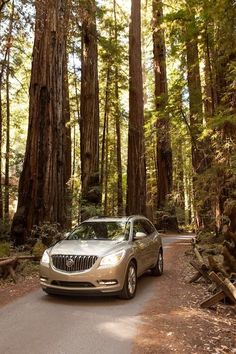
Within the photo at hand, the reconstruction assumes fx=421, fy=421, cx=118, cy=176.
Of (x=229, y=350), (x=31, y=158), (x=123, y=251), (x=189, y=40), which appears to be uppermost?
(x=189, y=40)

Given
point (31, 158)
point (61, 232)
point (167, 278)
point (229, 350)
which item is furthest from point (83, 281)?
point (31, 158)

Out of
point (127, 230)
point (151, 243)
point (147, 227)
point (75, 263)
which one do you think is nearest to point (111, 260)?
point (75, 263)

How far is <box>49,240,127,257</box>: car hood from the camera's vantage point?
799 cm

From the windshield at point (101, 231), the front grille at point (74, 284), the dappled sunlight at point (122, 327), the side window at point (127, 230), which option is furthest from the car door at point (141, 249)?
the dappled sunlight at point (122, 327)

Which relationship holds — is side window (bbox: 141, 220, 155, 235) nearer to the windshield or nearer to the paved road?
the windshield

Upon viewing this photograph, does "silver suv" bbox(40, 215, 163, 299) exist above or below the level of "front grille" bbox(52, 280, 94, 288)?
above

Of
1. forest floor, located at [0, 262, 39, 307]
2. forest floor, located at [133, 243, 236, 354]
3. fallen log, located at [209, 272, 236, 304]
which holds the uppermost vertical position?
fallen log, located at [209, 272, 236, 304]

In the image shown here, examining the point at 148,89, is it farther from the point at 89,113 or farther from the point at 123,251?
the point at 123,251

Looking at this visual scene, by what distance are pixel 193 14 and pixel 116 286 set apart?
40.6 ft

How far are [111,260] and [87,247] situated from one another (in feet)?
2.08

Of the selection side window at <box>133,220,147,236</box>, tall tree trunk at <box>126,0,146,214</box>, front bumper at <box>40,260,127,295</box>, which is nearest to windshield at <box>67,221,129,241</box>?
side window at <box>133,220,147,236</box>

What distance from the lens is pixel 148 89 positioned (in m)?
42.2

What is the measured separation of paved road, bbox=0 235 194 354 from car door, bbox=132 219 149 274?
0.80m

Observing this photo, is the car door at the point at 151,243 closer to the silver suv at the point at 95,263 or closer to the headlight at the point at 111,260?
the silver suv at the point at 95,263
